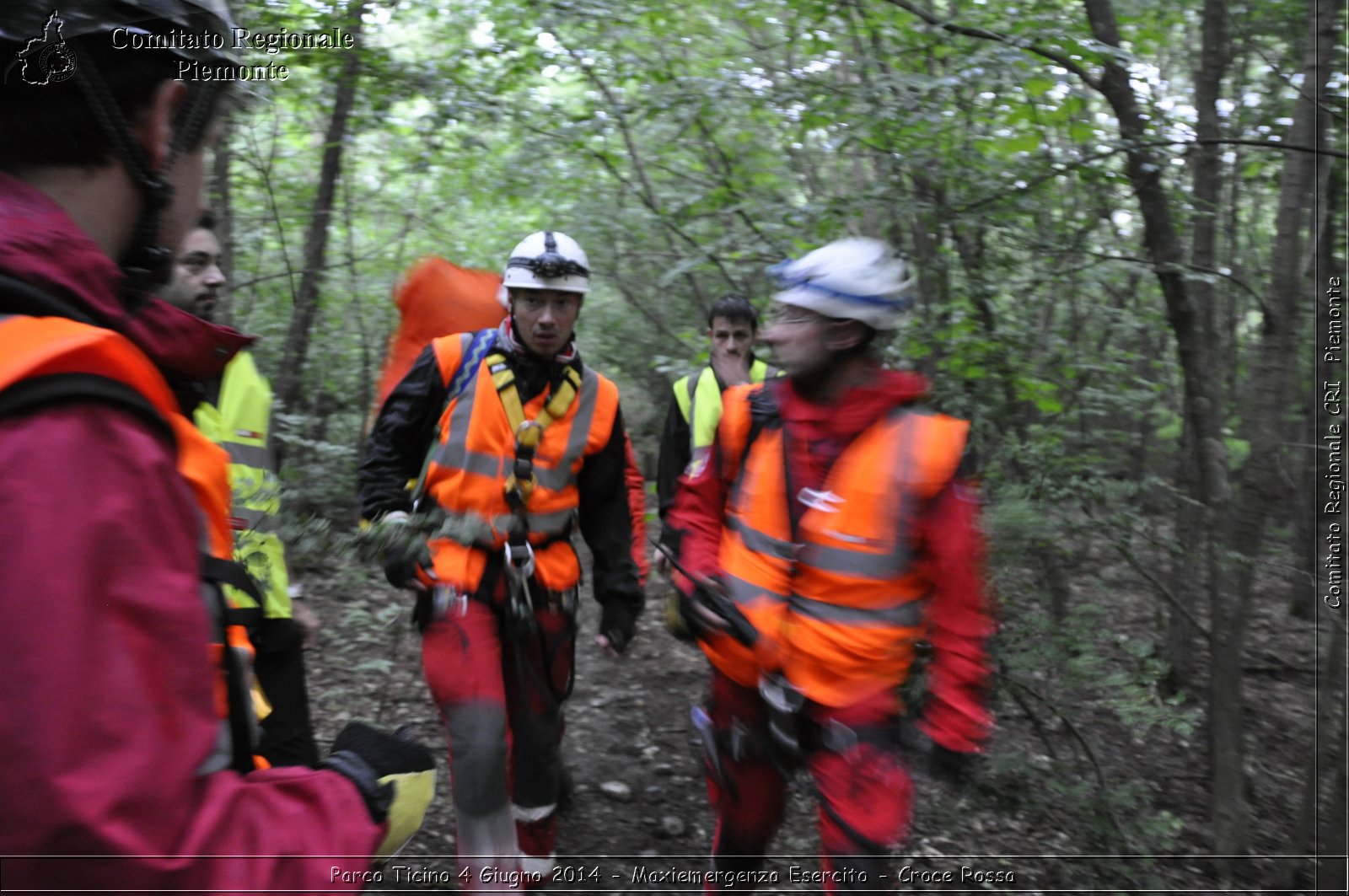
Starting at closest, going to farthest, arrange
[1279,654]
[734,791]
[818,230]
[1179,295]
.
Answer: [734,791], [1179,295], [818,230], [1279,654]

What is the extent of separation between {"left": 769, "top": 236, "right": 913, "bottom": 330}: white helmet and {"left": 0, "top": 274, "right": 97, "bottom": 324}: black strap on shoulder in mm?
2583

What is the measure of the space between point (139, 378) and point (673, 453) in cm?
487

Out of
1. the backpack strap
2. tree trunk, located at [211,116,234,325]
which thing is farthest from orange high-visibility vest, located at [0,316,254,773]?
tree trunk, located at [211,116,234,325]

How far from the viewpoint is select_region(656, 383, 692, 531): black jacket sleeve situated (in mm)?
5727

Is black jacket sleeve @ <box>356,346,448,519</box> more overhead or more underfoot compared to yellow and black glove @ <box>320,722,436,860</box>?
more underfoot

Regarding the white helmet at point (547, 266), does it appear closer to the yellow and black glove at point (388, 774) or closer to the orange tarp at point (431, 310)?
the orange tarp at point (431, 310)

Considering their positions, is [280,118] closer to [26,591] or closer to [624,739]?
[624,739]

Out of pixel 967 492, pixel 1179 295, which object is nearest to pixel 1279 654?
pixel 1179 295

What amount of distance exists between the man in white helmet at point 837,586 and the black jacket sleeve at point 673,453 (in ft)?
7.16

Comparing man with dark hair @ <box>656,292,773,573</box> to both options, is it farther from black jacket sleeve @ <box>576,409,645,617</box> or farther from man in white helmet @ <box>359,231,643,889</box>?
man in white helmet @ <box>359,231,643,889</box>

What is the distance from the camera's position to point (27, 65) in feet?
3.49

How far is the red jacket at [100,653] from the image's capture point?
0.79m

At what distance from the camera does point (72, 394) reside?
86 centimetres

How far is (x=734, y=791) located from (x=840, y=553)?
1.05 m
